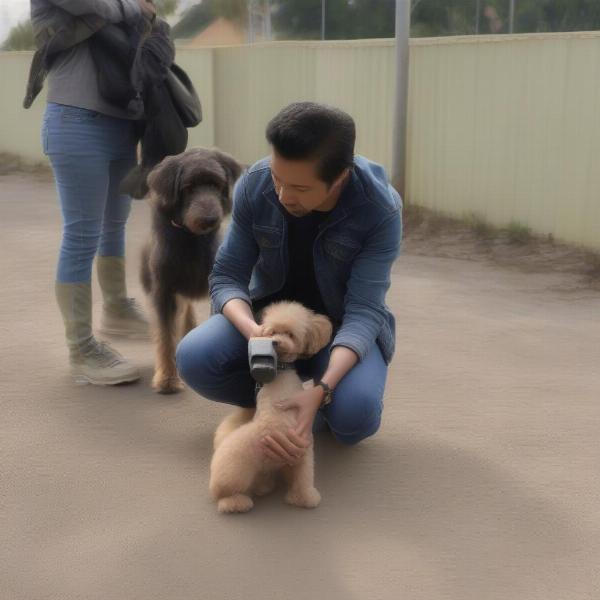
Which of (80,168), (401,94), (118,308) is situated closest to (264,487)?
(80,168)

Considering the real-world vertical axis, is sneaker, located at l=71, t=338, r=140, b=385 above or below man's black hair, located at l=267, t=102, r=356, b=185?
below

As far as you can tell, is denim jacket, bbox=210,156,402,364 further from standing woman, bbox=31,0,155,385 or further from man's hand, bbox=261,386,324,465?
standing woman, bbox=31,0,155,385

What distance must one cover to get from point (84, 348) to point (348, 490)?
1.55m

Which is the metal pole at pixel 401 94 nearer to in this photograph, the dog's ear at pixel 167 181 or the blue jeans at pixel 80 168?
the blue jeans at pixel 80 168

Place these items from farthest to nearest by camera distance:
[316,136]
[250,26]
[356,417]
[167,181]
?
1. [250,26]
2. [167,181]
3. [356,417]
4. [316,136]

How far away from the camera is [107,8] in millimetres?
3686

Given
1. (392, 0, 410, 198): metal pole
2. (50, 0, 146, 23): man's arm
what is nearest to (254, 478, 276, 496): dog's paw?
(50, 0, 146, 23): man's arm

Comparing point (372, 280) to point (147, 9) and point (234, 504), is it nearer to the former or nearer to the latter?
point (234, 504)

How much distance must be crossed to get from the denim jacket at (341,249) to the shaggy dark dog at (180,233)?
0.44 meters

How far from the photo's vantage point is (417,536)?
2701 mm

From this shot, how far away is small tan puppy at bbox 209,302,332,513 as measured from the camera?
276 cm

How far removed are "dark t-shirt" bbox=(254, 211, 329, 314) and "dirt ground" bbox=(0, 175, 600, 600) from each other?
553 millimetres

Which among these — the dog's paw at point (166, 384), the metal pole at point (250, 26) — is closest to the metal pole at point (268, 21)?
the metal pole at point (250, 26)

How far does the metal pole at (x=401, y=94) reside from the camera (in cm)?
784
